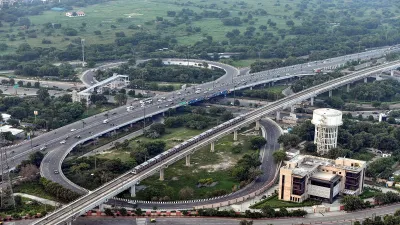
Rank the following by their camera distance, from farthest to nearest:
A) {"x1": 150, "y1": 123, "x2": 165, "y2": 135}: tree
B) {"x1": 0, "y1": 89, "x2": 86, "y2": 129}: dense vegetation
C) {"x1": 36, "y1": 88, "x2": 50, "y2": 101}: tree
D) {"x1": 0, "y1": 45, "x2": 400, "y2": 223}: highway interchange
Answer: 1. {"x1": 36, "y1": 88, "x2": 50, "y2": 101}: tree
2. {"x1": 0, "y1": 89, "x2": 86, "y2": 129}: dense vegetation
3. {"x1": 150, "y1": 123, "x2": 165, "y2": 135}: tree
4. {"x1": 0, "y1": 45, "x2": 400, "y2": 223}: highway interchange

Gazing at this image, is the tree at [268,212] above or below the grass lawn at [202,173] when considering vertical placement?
above

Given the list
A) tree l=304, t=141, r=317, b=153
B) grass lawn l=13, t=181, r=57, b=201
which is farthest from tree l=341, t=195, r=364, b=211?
grass lawn l=13, t=181, r=57, b=201

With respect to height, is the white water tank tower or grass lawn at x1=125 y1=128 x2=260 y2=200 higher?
the white water tank tower

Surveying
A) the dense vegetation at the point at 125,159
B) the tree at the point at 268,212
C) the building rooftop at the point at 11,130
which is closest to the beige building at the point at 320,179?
the tree at the point at 268,212

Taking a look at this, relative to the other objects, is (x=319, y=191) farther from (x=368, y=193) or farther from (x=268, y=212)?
(x=268, y=212)

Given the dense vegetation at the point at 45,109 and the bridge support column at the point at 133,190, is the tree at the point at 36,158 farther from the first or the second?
the dense vegetation at the point at 45,109

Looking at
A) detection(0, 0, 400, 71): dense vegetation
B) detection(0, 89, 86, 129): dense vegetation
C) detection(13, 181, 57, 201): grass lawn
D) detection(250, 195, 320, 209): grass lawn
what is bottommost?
detection(250, 195, 320, 209): grass lawn

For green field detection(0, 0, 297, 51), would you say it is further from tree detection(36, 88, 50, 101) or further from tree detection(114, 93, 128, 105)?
tree detection(114, 93, 128, 105)
